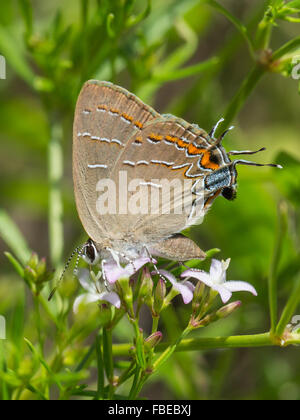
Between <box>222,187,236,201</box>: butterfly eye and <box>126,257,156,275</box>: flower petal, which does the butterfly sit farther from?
<box>126,257,156,275</box>: flower petal

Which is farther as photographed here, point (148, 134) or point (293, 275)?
point (293, 275)

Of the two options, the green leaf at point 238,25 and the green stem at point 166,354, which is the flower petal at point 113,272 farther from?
the green leaf at point 238,25

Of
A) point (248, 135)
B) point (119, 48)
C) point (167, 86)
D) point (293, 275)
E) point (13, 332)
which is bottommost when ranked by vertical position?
point (13, 332)

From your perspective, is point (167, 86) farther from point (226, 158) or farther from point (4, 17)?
point (226, 158)

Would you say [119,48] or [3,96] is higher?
[3,96]

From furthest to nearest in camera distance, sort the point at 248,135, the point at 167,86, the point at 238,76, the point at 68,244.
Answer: the point at 167,86 < the point at 248,135 < the point at 238,76 < the point at 68,244

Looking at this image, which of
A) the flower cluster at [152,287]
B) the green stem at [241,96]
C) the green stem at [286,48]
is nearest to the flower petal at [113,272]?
the flower cluster at [152,287]
